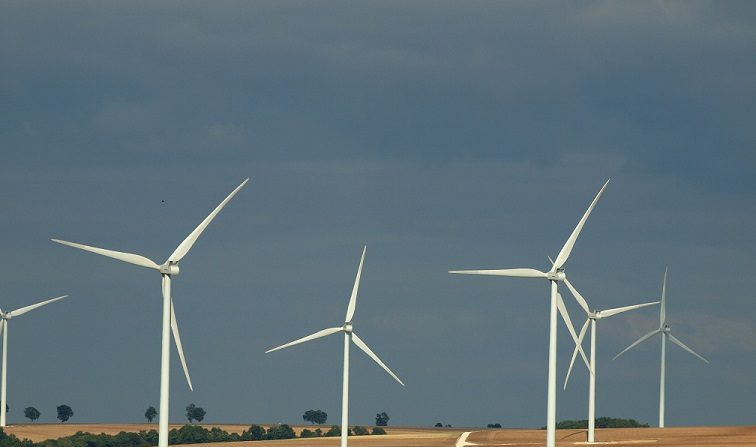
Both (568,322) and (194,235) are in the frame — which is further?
(568,322)

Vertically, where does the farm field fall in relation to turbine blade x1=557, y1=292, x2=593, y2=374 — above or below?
below

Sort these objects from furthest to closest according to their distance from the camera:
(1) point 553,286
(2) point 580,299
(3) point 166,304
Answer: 1. (2) point 580,299
2. (1) point 553,286
3. (3) point 166,304

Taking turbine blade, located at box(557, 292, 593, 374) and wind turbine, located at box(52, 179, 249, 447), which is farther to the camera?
turbine blade, located at box(557, 292, 593, 374)

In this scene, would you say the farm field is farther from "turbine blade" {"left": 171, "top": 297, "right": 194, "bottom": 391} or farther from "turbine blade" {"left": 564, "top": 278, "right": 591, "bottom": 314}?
"turbine blade" {"left": 171, "top": 297, "right": 194, "bottom": 391}

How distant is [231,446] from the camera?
174625 mm

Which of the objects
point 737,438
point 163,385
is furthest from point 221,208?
point 737,438

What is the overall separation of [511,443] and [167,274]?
7514 centimetres

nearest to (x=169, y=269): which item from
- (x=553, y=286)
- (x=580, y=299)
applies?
(x=553, y=286)

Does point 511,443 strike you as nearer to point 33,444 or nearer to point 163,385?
point 33,444

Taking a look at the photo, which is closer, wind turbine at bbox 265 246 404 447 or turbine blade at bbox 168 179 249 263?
turbine blade at bbox 168 179 249 263

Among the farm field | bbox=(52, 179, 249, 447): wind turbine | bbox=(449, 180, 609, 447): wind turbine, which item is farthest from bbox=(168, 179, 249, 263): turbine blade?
the farm field

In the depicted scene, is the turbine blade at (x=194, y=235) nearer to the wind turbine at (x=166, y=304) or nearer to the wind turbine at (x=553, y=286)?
the wind turbine at (x=166, y=304)

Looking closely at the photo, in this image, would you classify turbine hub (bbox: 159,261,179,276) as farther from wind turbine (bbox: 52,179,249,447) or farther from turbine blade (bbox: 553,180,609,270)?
turbine blade (bbox: 553,180,609,270)

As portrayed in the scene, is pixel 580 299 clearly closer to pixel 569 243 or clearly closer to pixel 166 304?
pixel 569 243
